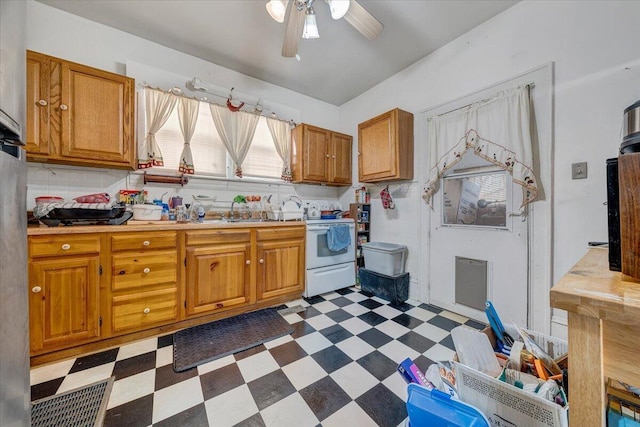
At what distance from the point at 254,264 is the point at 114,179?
60.7 inches

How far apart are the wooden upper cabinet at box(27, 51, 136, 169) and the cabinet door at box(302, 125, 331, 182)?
1821 millimetres

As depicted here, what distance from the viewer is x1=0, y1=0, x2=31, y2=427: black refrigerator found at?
0.55 meters

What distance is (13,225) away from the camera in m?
0.61

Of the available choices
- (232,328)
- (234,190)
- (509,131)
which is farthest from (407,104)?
(232,328)

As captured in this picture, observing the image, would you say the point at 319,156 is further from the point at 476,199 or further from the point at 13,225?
the point at 13,225

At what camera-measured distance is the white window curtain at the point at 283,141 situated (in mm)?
3145

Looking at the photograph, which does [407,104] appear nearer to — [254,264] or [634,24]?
[634,24]

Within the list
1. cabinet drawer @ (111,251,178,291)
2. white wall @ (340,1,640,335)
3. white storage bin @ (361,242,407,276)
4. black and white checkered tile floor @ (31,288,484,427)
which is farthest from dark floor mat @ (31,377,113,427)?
white wall @ (340,1,640,335)

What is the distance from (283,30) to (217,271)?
238 centimetres

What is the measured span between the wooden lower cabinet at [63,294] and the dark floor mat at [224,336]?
2.02 feet

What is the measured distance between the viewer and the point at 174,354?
1680 millimetres

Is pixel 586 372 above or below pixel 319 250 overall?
above

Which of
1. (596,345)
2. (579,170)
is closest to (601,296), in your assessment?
(596,345)

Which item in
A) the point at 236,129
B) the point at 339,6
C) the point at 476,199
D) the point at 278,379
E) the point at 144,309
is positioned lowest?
the point at 278,379
